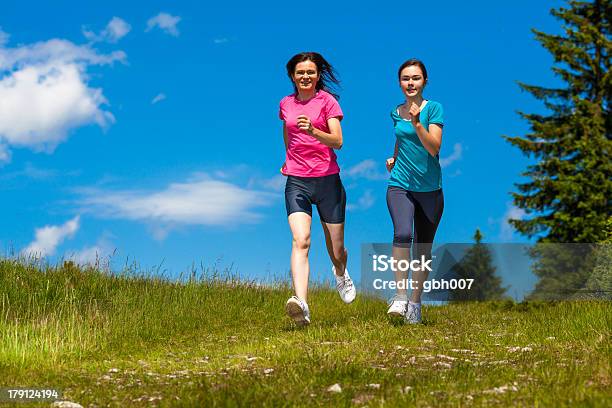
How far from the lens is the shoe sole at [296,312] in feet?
29.4

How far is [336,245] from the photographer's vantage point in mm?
10039

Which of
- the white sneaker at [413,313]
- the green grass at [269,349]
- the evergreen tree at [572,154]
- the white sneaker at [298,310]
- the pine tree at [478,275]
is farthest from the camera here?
the evergreen tree at [572,154]

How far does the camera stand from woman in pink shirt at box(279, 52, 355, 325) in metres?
9.18

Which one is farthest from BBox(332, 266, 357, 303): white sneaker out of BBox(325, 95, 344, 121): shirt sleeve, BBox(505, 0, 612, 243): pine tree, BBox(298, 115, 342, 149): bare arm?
BBox(505, 0, 612, 243): pine tree

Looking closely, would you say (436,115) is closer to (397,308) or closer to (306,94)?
(306,94)

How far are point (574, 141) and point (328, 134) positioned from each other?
16740mm

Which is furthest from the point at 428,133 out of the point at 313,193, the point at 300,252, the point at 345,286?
the point at 345,286

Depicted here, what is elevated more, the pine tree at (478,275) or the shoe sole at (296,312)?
the pine tree at (478,275)

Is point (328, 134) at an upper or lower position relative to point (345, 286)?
upper

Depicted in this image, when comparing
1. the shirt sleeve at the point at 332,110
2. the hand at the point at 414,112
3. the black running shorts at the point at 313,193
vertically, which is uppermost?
the shirt sleeve at the point at 332,110

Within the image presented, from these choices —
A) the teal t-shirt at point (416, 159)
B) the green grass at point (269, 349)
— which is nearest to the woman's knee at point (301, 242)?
the green grass at point (269, 349)

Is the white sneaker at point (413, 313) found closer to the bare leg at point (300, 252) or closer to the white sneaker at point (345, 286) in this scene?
the white sneaker at point (345, 286)

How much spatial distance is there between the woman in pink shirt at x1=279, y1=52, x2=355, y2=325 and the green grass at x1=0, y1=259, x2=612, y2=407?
95cm

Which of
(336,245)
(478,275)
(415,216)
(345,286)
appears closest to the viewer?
(415,216)
